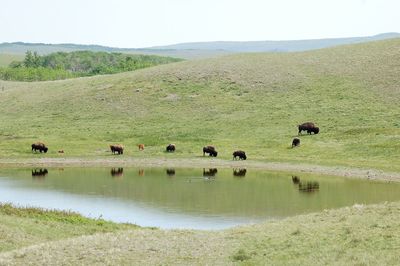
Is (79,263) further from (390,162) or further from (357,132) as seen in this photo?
(357,132)

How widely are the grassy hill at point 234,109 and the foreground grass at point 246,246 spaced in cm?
3150

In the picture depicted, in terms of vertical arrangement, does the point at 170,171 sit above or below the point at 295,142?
below

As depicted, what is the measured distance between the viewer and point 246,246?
23578mm

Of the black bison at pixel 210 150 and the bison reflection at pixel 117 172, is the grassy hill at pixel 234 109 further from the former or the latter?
the bison reflection at pixel 117 172

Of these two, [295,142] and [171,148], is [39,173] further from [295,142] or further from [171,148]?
[295,142]

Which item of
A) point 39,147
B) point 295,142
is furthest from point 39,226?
point 295,142

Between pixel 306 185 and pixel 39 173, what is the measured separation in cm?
2270

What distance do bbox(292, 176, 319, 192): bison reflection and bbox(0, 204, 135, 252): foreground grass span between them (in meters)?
18.9

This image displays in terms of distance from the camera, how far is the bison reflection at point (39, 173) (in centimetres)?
5644

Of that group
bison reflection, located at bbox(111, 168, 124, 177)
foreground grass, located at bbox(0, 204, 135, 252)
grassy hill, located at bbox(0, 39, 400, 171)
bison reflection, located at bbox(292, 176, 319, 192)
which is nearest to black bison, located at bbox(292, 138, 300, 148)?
grassy hill, located at bbox(0, 39, 400, 171)

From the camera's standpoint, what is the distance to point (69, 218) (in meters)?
32.8

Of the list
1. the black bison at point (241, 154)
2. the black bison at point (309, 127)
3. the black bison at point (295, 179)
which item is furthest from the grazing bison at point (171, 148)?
the black bison at point (295, 179)

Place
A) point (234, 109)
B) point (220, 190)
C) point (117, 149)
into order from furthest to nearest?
point (234, 109)
point (117, 149)
point (220, 190)

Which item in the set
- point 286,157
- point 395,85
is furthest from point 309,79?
point 286,157
